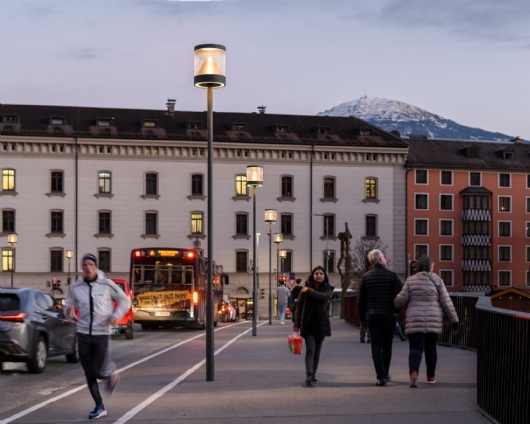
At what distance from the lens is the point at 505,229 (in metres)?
99.5

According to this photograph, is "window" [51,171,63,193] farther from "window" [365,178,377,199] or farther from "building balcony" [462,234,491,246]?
"building balcony" [462,234,491,246]

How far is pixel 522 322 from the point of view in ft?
28.7

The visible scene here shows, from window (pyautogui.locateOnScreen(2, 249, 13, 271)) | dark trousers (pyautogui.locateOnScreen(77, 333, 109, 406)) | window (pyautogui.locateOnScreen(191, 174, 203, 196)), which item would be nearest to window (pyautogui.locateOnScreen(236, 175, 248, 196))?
window (pyautogui.locateOnScreen(191, 174, 203, 196))

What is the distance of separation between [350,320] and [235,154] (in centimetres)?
5201

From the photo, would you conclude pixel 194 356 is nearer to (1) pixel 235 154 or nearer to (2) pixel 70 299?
(2) pixel 70 299

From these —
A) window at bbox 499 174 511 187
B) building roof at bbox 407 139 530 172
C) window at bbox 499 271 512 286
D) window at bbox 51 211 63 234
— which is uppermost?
building roof at bbox 407 139 530 172

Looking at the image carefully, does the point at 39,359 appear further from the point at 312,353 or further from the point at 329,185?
the point at 329,185

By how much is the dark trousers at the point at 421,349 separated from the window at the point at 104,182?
74.0m

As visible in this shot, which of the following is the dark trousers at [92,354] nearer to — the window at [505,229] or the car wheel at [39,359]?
the car wheel at [39,359]

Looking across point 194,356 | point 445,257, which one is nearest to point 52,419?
point 194,356

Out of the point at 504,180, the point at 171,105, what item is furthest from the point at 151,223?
the point at 504,180

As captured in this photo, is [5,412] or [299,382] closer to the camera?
[5,412]

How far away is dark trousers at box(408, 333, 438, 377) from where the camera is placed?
1349cm

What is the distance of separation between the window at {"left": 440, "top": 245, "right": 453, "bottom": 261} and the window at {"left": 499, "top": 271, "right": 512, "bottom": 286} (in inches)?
229
